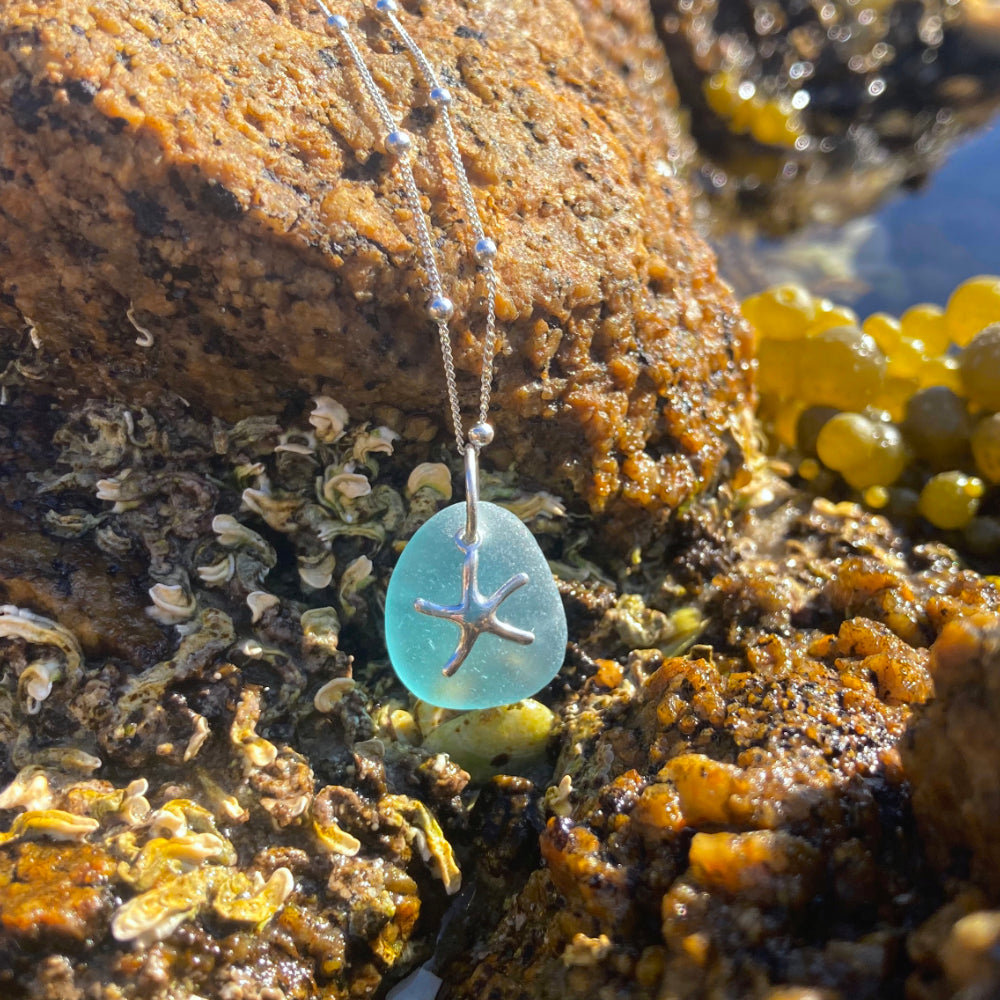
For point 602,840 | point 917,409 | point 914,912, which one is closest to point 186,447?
point 602,840

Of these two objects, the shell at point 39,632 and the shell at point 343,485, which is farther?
the shell at point 343,485

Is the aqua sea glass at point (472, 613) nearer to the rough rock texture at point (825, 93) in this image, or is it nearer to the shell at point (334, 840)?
the shell at point (334, 840)

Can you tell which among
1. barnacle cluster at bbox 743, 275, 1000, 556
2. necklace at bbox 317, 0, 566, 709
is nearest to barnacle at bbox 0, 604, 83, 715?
necklace at bbox 317, 0, 566, 709

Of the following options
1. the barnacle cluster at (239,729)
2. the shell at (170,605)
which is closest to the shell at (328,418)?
the barnacle cluster at (239,729)

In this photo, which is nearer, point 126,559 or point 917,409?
point 126,559

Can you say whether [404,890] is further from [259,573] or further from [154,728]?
[259,573]

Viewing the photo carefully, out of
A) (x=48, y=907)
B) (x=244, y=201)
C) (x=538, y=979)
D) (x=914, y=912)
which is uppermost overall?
(x=244, y=201)

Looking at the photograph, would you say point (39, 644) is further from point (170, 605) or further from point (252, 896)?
point (252, 896)

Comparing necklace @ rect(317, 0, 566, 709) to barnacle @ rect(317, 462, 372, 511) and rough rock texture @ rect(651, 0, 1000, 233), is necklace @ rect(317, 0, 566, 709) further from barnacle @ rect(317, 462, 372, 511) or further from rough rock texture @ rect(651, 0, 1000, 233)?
rough rock texture @ rect(651, 0, 1000, 233)

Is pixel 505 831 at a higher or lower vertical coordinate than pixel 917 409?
lower
